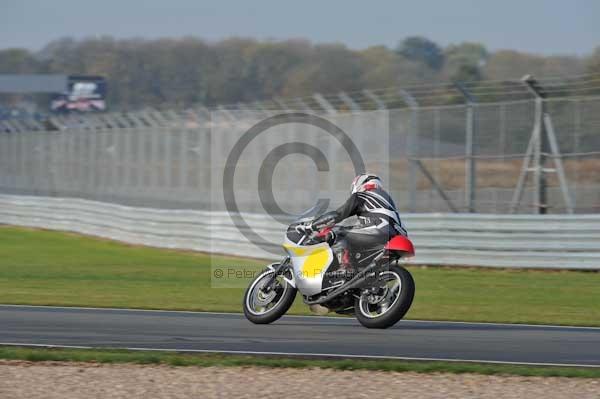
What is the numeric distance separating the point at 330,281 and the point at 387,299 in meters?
0.74

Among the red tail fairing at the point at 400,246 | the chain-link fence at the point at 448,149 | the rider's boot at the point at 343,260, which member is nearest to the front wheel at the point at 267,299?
the rider's boot at the point at 343,260

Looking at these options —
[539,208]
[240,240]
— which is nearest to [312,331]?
[539,208]

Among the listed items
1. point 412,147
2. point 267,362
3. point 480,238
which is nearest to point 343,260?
point 267,362

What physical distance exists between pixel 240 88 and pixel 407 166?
114ft

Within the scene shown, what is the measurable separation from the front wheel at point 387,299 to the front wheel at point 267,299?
→ 0.76m

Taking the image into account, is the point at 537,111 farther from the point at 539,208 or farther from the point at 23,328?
the point at 23,328

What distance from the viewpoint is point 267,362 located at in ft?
27.1

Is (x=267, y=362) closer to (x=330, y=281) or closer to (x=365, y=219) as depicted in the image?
(x=330, y=281)

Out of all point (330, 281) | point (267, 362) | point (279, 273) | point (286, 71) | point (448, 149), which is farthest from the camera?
point (286, 71)

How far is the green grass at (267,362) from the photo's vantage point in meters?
7.96

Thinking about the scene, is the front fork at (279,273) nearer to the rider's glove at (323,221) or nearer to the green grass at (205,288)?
the rider's glove at (323,221)

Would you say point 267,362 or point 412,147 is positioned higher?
point 412,147

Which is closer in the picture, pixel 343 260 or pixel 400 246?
pixel 400 246

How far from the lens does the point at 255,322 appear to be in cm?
1054
